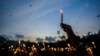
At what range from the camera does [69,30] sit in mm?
11352

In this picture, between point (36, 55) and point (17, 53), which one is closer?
point (36, 55)

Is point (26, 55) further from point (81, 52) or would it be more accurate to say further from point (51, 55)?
point (81, 52)

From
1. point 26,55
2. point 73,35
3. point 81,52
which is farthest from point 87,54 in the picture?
point 26,55

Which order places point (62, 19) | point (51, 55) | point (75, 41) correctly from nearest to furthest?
point (62, 19) < point (75, 41) < point (51, 55)

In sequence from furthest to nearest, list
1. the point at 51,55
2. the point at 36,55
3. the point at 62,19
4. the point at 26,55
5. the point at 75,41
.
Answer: the point at 26,55 → the point at 51,55 → the point at 36,55 → the point at 75,41 → the point at 62,19

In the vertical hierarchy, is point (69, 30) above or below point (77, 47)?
above

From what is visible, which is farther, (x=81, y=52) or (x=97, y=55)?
(x=97, y=55)

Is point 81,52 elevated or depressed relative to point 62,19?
depressed

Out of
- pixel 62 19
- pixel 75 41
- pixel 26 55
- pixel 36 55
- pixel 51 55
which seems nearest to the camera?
pixel 62 19

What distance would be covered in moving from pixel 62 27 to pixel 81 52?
152cm

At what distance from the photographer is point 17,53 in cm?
2862

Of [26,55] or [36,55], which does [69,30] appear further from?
[26,55]

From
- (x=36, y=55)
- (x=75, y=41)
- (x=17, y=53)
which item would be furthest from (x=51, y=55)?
(x=75, y=41)

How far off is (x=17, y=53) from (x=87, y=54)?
18.4 meters
